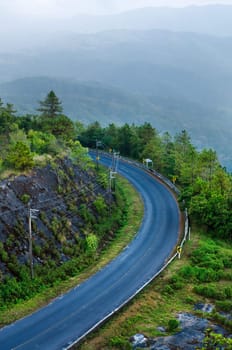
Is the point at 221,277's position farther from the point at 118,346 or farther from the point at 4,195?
the point at 4,195

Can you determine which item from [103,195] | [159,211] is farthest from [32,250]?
[159,211]

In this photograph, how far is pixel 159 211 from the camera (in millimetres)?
49750

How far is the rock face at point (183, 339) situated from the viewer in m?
23.6

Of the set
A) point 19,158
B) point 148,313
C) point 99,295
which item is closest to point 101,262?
point 99,295

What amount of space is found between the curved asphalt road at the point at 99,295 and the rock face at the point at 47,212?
3.99 metres

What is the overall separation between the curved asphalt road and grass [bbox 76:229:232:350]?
926 millimetres

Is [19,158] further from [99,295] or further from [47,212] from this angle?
[99,295]

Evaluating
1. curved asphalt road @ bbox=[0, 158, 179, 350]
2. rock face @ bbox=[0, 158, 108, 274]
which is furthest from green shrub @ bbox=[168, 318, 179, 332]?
rock face @ bbox=[0, 158, 108, 274]

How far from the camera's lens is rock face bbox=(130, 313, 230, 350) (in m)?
23.6

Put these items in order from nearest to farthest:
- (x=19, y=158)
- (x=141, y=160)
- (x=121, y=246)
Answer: (x=19, y=158)
(x=121, y=246)
(x=141, y=160)

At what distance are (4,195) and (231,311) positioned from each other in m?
18.1

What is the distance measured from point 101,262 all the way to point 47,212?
19.6 ft

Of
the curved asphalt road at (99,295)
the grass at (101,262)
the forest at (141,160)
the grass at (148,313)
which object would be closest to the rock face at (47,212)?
the forest at (141,160)

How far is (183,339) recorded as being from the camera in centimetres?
2439
